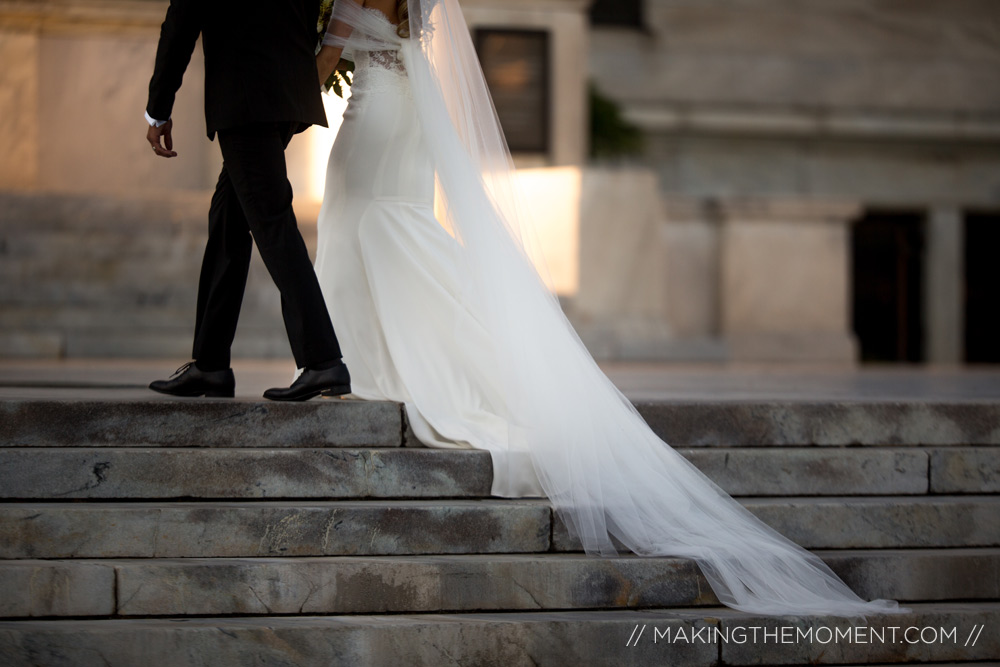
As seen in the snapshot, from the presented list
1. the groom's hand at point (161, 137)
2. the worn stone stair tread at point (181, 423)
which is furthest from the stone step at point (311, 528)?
the groom's hand at point (161, 137)

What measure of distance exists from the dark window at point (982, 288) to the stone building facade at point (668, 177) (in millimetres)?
39

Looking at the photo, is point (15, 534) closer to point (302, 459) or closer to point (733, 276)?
point (302, 459)

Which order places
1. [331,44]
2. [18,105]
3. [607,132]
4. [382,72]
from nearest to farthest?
[331,44] → [382,72] → [18,105] → [607,132]

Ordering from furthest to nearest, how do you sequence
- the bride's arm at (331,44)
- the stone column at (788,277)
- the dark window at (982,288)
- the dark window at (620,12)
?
the dark window at (982,288), the dark window at (620,12), the stone column at (788,277), the bride's arm at (331,44)

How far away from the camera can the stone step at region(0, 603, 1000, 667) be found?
2.96 meters

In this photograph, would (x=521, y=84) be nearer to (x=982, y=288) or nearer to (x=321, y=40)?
(x=321, y=40)

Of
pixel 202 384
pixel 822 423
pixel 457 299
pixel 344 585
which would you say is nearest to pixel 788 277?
pixel 822 423

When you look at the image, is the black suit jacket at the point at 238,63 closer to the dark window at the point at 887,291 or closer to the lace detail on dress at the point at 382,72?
the lace detail on dress at the point at 382,72

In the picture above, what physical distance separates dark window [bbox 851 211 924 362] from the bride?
1473 cm

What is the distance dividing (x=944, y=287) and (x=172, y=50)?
653 inches

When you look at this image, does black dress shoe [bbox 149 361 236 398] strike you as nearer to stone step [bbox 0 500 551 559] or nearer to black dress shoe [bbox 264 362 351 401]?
black dress shoe [bbox 264 362 351 401]

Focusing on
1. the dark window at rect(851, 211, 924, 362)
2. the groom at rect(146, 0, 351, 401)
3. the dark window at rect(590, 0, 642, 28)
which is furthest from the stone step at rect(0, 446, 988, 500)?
the dark window at rect(590, 0, 642, 28)

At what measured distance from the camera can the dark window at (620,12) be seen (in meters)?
17.6

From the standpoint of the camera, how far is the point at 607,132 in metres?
14.6
